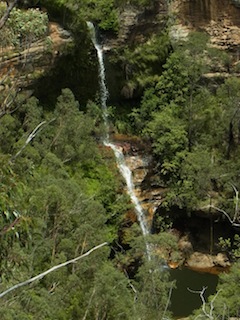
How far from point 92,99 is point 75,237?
1208cm

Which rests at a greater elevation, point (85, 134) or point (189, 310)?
point (85, 134)

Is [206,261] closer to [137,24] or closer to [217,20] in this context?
[137,24]

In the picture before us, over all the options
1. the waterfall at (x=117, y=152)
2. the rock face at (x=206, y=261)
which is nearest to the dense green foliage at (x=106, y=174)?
the waterfall at (x=117, y=152)

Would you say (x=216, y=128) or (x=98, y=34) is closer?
(x=216, y=128)

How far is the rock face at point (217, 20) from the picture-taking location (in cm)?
2798

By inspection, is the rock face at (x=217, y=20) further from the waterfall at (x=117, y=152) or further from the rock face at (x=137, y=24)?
the waterfall at (x=117, y=152)

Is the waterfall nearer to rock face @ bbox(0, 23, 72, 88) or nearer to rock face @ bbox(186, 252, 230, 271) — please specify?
rock face @ bbox(186, 252, 230, 271)

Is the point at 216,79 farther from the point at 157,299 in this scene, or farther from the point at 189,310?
the point at 157,299

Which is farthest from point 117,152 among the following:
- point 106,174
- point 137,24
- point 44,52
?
point 137,24

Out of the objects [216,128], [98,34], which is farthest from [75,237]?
[98,34]

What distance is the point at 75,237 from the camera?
Result: 1488 centimetres

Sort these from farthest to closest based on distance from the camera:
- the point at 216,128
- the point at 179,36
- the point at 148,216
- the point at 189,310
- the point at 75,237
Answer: the point at 179,36 < the point at 216,128 < the point at 148,216 < the point at 189,310 < the point at 75,237

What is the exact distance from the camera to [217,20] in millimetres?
28203

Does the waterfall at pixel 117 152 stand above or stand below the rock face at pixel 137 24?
below
